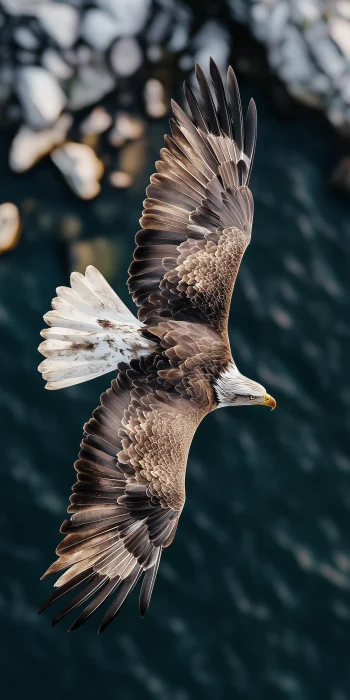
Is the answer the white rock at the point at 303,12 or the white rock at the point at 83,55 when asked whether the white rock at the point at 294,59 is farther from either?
the white rock at the point at 83,55

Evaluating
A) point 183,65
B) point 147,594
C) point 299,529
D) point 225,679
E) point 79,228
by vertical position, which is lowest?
point 225,679

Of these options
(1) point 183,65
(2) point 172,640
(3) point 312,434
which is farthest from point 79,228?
(2) point 172,640

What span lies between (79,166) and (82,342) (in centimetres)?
413

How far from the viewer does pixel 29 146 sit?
544 inches

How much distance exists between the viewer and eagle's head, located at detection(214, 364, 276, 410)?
34.1 ft

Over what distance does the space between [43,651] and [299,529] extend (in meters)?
2.74

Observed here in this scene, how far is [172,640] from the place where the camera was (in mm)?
12680

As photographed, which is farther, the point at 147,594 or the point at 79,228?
the point at 79,228

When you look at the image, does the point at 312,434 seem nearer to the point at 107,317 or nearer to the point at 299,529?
the point at 299,529

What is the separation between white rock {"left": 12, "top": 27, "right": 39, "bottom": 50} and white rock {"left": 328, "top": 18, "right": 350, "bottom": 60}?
3228 mm

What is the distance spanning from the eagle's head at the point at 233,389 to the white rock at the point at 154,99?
476cm

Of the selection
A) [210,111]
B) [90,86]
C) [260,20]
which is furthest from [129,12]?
[210,111]

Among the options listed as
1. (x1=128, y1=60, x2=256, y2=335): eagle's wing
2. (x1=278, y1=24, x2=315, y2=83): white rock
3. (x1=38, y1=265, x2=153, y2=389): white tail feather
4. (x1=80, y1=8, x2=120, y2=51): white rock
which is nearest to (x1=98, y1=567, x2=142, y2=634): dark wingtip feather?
(x1=38, y1=265, x2=153, y2=389): white tail feather

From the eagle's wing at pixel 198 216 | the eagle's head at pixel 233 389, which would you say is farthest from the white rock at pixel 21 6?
the eagle's head at pixel 233 389
